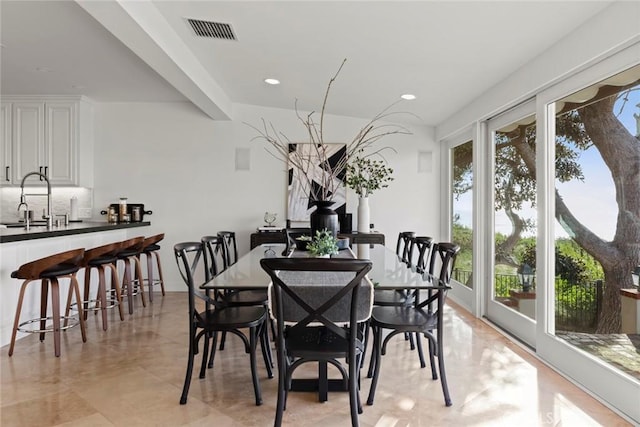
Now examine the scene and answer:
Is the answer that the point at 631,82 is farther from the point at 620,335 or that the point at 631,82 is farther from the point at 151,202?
the point at 151,202

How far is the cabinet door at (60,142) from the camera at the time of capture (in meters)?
5.44

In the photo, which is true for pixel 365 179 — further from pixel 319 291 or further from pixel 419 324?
pixel 319 291

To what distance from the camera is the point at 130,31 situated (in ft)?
9.10

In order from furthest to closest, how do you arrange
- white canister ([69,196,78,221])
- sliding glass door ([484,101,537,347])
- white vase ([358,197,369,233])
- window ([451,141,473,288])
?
1. white canister ([69,196,78,221])
2. white vase ([358,197,369,233])
3. window ([451,141,473,288])
4. sliding glass door ([484,101,537,347])

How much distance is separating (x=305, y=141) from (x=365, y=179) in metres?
1.05

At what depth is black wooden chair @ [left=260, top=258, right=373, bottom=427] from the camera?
1954 mm

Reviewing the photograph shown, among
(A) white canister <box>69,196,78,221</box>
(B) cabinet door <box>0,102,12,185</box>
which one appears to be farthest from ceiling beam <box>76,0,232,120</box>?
(B) cabinet door <box>0,102,12,185</box>

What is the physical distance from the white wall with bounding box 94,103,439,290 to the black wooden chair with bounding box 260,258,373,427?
356 centimetres

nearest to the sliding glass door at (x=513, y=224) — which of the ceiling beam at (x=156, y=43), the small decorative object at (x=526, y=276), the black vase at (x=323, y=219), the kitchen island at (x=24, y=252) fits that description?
the small decorative object at (x=526, y=276)

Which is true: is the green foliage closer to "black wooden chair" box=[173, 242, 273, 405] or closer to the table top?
the table top

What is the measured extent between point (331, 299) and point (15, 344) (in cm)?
318

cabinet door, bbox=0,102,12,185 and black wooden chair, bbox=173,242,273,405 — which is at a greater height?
cabinet door, bbox=0,102,12,185

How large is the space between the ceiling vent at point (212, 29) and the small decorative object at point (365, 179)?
225cm

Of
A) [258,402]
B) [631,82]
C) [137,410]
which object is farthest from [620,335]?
[137,410]
